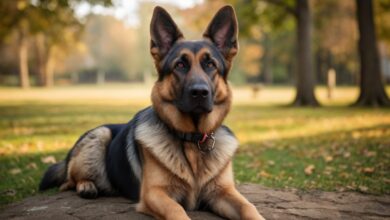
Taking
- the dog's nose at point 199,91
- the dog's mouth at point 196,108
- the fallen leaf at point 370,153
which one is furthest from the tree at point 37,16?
the dog's nose at point 199,91

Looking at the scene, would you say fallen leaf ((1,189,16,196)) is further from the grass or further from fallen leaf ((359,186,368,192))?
fallen leaf ((359,186,368,192))

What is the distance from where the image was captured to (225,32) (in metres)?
4.71

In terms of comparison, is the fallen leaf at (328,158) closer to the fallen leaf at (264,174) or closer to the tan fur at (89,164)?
the fallen leaf at (264,174)

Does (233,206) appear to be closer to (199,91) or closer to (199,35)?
(199,91)

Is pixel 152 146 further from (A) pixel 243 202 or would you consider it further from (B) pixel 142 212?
(A) pixel 243 202

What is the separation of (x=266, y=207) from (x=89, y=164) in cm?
228

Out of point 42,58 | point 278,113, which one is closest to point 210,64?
point 278,113

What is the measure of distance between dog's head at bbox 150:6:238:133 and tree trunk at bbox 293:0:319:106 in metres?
16.8

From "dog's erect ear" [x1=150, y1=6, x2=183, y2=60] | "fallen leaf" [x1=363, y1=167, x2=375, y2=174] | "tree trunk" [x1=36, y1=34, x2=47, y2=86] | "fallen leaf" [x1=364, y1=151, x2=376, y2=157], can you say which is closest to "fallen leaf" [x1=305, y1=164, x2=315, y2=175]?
→ "fallen leaf" [x1=363, y1=167, x2=375, y2=174]

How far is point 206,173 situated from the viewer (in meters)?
4.23

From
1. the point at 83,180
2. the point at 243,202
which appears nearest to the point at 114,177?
the point at 83,180

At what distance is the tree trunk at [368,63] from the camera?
64.1 feet

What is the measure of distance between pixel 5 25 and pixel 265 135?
64.9 feet

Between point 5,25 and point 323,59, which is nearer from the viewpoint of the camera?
point 5,25
